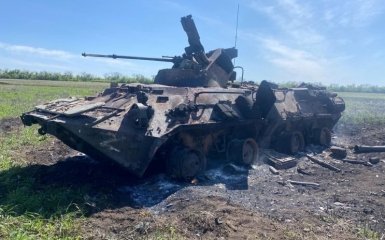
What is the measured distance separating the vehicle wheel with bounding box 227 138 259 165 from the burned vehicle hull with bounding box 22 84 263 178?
0.03 m

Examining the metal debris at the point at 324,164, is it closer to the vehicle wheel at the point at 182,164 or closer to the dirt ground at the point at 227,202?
the dirt ground at the point at 227,202

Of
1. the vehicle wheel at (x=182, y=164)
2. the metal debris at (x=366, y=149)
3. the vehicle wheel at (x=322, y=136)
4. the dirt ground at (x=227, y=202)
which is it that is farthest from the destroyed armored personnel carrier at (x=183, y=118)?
the metal debris at (x=366, y=149)

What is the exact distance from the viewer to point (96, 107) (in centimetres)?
881

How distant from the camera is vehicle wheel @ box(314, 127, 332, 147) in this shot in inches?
570

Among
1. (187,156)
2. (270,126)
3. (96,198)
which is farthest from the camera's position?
(270,126)

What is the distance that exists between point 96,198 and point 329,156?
8.11 meters

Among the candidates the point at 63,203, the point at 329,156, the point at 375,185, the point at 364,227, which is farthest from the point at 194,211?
the point at 329,156

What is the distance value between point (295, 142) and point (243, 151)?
3.44 metres

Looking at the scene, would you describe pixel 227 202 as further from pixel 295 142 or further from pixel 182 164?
pixel 295 142

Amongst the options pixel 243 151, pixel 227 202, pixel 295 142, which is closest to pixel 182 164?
pixel 227 202

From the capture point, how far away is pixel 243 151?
10.4 meters

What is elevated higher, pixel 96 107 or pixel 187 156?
pixel 96 107

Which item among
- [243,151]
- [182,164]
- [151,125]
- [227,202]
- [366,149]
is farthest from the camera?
[366,149]

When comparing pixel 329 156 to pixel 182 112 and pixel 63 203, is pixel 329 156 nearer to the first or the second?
pixel 182 112
